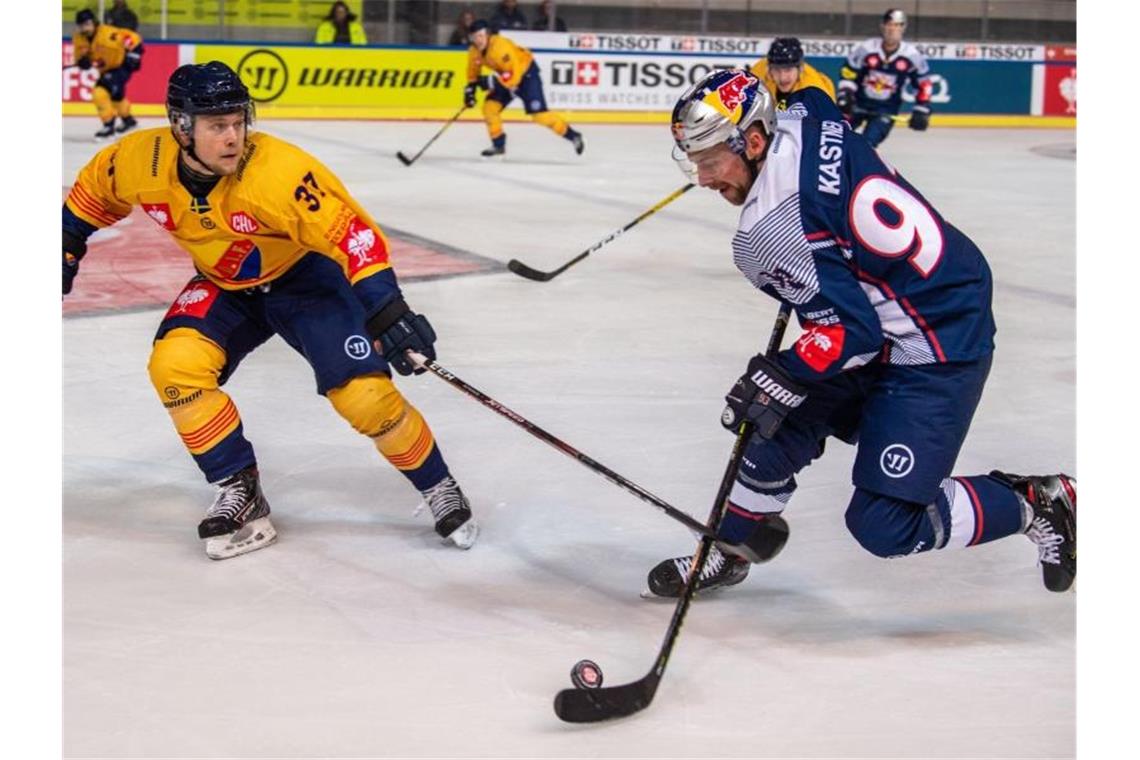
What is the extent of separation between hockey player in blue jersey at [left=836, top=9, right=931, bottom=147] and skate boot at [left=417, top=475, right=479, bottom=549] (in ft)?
25.1

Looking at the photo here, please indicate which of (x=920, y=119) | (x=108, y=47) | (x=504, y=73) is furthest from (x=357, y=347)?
(x=108, y=47)

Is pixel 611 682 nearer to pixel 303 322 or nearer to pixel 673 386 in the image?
pixel 303 322

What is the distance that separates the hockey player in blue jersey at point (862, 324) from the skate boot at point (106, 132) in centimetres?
984

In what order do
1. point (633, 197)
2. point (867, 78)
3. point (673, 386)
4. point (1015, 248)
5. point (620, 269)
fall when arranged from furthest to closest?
point (867, 78) → point (633, 197) → point (1015, 248) → point (620, 269) → point (673, 386)

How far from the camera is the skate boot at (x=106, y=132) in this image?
470 inches

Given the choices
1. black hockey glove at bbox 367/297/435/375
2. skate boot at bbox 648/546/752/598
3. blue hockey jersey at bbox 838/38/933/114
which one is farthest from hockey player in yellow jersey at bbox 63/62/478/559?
blue hockey jersey at bbox 838/38/933/114

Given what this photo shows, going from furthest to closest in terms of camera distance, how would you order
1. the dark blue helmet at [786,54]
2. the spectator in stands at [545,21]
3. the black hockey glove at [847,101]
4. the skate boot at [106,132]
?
the spectator in stands at [545,21], the skate boot at [106,132], the black hockey glove at [847,101], the dark blue helmet at [786,54]

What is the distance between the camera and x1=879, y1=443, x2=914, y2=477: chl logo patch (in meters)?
2.90

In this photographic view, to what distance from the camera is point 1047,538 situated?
3.14 m

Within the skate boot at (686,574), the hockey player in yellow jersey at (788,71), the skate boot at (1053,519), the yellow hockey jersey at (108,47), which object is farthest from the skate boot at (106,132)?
the skate boot at (1053,519)

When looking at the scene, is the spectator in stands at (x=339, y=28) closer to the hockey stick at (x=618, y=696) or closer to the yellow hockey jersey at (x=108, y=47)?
the yellow hockey jersey at (x=108, y=47)

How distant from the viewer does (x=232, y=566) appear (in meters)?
3.39
